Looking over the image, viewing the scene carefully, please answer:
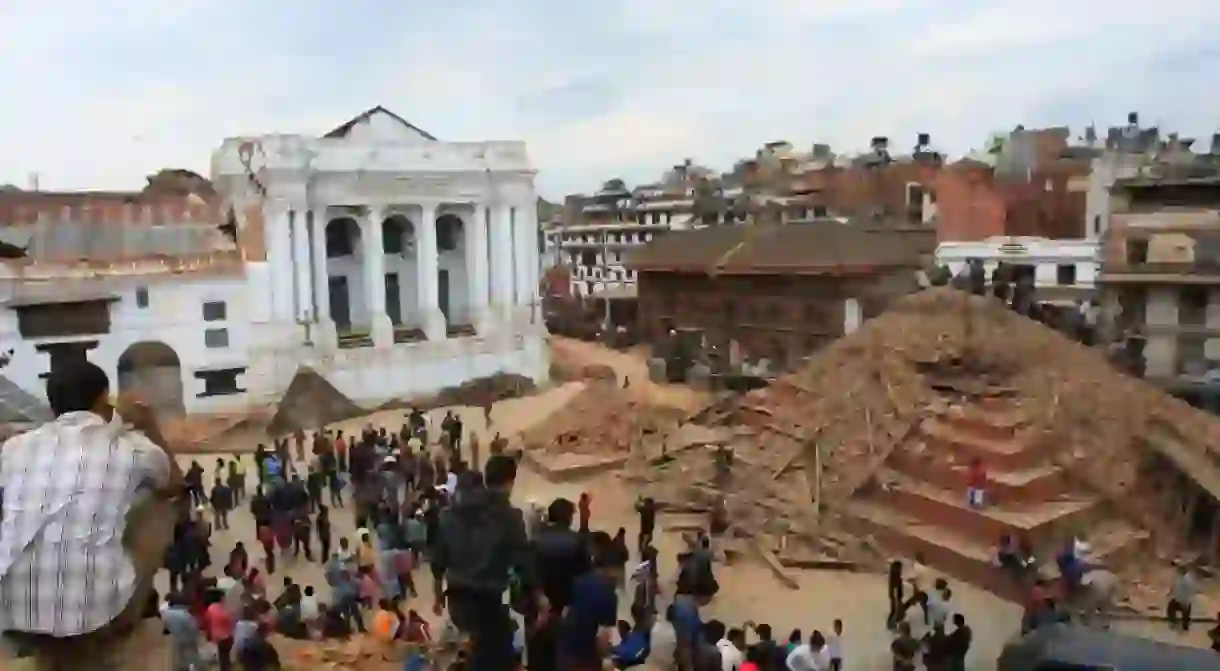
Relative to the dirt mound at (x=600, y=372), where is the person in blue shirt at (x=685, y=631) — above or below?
above

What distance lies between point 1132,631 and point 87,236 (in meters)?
35.4

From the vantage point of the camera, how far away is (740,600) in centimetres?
1781

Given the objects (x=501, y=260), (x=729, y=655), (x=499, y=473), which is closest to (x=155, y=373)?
(x=501, y=260)

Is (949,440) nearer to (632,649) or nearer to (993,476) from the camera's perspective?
(993,476)

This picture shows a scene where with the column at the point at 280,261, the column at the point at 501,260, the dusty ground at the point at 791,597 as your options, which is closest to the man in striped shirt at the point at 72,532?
the dusty ground at the point at 791,597

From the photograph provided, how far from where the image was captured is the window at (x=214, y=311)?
35.7 metres

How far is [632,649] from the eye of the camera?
38.4ft

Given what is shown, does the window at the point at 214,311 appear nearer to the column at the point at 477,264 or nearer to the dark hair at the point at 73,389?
the column at the point at 477,264

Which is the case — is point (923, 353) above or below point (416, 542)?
above

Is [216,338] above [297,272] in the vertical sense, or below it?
below

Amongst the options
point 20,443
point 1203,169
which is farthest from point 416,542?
point 1203,169

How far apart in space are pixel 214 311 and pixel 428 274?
8602 mm

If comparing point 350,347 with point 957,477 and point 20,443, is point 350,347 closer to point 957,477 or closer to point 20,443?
point 957,477

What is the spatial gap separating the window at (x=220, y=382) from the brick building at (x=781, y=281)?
19.7 meters
